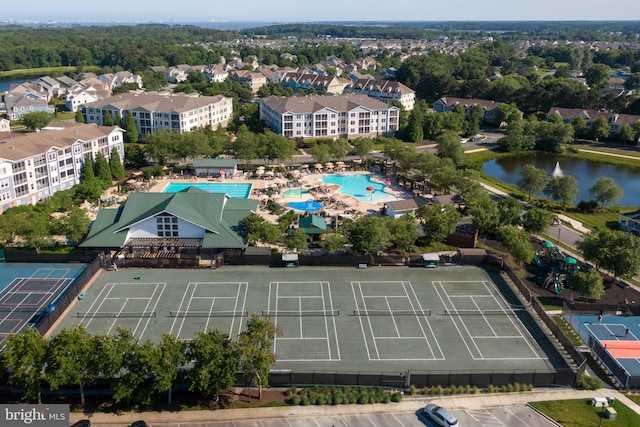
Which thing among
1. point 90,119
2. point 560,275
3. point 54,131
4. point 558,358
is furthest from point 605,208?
point 90,119

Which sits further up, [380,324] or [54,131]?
[54,131]

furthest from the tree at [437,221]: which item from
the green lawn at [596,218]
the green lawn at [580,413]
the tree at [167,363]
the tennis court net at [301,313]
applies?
the tree at [167,363]

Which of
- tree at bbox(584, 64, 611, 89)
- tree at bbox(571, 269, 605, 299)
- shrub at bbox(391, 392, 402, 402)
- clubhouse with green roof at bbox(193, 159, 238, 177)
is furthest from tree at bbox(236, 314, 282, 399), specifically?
tree at bbox(584, 64, 611, 89)

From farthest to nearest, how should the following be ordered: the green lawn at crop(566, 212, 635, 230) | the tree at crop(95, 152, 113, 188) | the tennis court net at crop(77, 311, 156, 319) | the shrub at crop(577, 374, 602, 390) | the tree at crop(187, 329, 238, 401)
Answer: the tree at crop(95, 152, 113, 188), the green lawn at crop(566, 212, 635, 230), the tennis court net at crop(77, 311, 156, 319), the shrub at crop(577, 374, 602, 390), the tree at crop(187, 329, 238, 401)

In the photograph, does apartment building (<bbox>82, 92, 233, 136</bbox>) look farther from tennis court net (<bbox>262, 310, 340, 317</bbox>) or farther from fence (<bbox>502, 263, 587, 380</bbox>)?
fence (<bbox>502, 263, 587, 380</bbox>)

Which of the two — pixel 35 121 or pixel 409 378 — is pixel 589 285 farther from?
pixel 35 121

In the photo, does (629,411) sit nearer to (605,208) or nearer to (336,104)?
(605,208)

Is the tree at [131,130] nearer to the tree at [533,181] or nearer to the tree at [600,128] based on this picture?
the tree at [533,181]

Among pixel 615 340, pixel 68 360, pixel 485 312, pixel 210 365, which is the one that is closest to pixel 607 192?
pixel 615 340
